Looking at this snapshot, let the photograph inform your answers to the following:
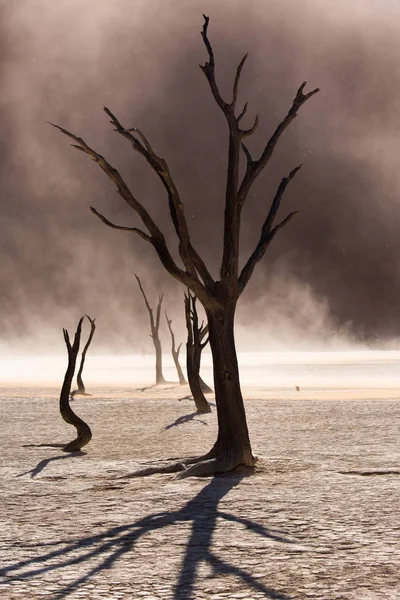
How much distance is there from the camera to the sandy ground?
6.70 metres

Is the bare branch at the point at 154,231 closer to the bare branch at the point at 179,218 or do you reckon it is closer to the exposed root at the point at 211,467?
the bare branch at the point at 179,218

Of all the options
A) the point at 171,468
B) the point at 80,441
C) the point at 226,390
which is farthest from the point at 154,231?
the point at 80,441

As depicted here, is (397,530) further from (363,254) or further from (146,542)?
(363,254)

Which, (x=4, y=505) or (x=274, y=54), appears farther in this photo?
(x=274, y=54)

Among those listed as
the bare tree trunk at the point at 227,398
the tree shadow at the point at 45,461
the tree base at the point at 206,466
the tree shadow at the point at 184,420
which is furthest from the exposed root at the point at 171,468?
the tree shadow at the point at 184,420

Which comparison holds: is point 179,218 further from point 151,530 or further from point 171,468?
point 151,530

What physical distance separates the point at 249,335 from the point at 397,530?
132920 mm

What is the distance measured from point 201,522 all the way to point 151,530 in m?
0.53

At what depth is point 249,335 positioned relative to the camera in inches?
5561

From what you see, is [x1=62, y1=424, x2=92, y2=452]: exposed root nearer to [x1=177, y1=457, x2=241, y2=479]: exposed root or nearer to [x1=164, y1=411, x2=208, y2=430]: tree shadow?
[x1=177, y1=457, x2=241, y2=479]: exposed root

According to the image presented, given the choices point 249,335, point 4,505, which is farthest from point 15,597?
point 249,335

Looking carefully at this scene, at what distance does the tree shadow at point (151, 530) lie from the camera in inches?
263

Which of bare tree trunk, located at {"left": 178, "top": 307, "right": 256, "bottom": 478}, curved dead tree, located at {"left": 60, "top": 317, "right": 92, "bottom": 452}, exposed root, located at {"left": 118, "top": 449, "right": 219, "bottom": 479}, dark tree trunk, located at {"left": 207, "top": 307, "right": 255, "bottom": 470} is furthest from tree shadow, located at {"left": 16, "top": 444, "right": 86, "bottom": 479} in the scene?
dark tree trunk, located at {"left": 207, "top": 307, "right": 255, "bottom": 470}

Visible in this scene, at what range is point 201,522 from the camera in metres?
8.95
